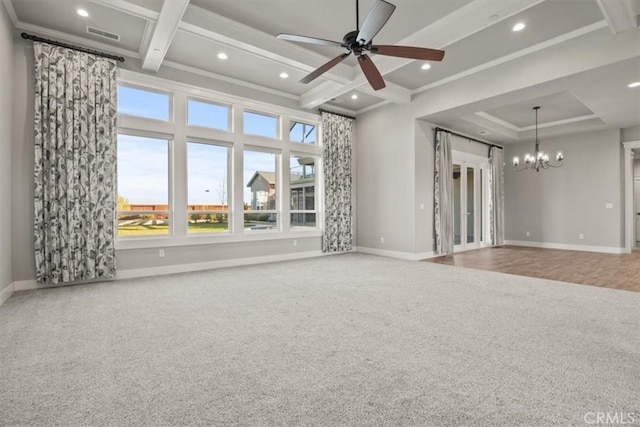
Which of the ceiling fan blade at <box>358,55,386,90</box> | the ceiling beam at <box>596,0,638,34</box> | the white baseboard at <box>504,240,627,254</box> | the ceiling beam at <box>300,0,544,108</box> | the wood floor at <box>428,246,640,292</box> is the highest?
the ceiling beam at <box>300,0,544,108</box>

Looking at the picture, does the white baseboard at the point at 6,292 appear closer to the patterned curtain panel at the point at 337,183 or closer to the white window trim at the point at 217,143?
the white window trim at the point at 217,143

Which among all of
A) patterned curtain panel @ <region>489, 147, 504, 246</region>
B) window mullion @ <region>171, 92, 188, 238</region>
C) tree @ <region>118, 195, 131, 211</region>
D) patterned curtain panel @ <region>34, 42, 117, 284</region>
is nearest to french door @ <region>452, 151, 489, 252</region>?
patterned curtain panel @ <region>489, 147, 504, 246</region>

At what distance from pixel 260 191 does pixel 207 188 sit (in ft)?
3.60

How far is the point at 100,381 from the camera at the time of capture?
76.9 inches

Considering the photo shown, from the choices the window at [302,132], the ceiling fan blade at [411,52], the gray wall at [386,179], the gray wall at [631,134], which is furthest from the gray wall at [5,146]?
the gray wall at [631,134]

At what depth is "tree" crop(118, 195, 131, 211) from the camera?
4.98 m

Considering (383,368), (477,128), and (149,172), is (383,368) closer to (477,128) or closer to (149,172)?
(149,172)

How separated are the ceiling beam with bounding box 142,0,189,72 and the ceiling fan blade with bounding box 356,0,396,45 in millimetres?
1991

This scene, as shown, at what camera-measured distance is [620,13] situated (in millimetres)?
3449

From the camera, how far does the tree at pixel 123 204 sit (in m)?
4.98

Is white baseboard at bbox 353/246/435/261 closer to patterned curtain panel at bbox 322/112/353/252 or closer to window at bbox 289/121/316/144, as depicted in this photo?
patterned curtain panel at bbox 322/112/353/252

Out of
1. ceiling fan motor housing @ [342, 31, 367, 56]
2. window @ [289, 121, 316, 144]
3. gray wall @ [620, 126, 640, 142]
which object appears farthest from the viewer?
gray wall @ [620, 126, 640, 142]

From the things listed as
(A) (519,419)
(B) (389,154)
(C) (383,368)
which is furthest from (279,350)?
(B) (389,154)

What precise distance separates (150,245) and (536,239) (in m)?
9.58
